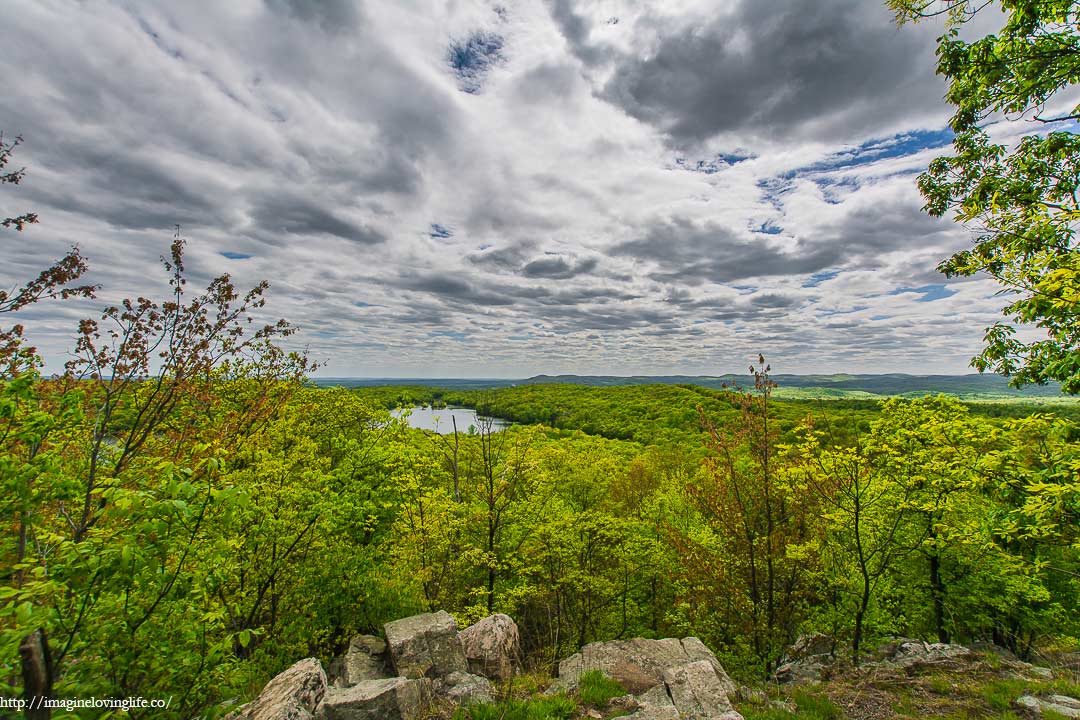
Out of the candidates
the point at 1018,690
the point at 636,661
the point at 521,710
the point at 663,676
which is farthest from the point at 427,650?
the point at 1018,690

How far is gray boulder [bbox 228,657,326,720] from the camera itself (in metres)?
7.09

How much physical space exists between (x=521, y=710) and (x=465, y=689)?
5.31ft

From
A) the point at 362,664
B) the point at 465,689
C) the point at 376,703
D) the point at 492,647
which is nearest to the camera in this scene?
the point at 376,703

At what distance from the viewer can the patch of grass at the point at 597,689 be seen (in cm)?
952

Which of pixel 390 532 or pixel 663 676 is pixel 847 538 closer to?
pixel 663 676

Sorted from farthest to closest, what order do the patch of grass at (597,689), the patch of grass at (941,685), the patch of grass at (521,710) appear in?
the patch of grass at (941,685)
the patch of grass at (597,689)
the patch of grass at (521,710)

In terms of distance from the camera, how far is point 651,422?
8756cm

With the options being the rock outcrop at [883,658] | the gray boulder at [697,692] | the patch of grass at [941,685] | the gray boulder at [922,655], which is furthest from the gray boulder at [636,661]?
the gray boulder at [922,655]

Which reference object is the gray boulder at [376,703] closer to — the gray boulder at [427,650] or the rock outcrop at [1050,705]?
the gray boulder at [427,650]

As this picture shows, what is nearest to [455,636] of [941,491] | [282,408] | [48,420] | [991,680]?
[48,420]

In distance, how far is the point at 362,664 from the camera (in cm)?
1152

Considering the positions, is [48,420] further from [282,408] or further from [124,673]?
[282,408]

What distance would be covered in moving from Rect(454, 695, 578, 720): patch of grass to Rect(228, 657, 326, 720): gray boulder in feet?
8.89

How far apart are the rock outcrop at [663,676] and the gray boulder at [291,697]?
218 inches
